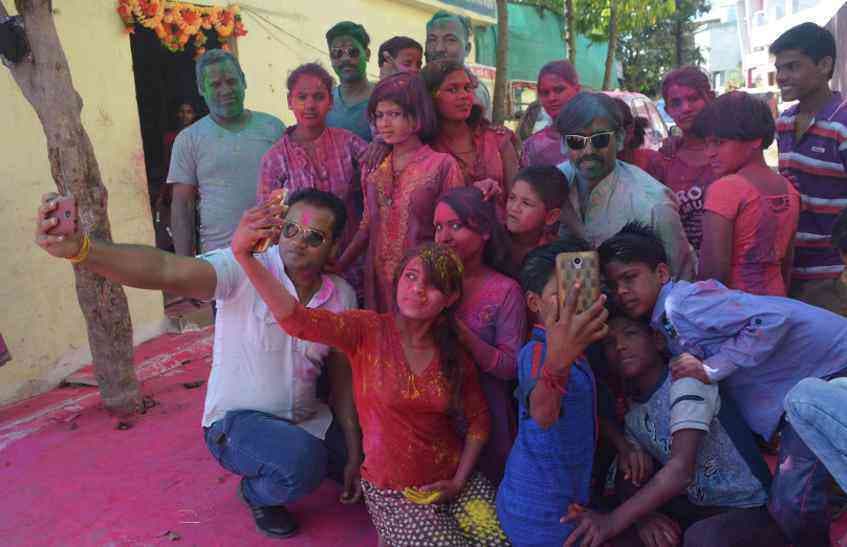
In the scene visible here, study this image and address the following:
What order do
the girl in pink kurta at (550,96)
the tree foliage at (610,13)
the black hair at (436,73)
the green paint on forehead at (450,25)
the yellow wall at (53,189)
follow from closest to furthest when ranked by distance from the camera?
1. the black hair at (436,73)
2. the girl in pink kurta at (550,96)
3. the green paint on forehead at (450,25)
4. the yellow wall at (53,189)
5. the tree foliage at (610,13)

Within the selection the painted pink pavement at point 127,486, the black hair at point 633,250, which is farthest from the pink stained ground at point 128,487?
the black hair at point 633,250

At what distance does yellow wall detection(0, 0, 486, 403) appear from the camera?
4.96 meters

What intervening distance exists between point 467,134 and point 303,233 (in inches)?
41.2

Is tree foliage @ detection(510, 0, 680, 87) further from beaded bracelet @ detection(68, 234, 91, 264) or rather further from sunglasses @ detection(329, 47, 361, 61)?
beaded bracelet @ detection(68, 234, 91, 264)

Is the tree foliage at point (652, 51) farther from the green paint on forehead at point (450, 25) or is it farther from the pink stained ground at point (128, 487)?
the pink stained ground at point (128, 487)

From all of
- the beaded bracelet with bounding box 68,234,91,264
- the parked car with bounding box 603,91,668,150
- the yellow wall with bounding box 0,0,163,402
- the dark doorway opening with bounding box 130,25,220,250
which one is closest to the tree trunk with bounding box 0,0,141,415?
the yellow wall with bounding box 0,0,163,402

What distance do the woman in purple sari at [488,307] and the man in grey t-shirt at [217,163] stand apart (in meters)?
1.65

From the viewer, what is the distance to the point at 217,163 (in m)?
4.07

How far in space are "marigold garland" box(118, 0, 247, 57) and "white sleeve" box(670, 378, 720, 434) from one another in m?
5.25

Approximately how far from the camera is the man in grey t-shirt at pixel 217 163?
4082mm

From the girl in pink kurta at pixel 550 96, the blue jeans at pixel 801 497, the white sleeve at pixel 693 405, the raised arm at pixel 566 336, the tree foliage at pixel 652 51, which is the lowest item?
the blue jeans at pixel 801 497

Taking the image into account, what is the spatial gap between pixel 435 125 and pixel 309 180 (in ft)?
2.28

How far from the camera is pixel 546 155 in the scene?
3762 millimetres

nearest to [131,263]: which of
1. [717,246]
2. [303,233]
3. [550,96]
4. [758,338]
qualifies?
[303,233]
